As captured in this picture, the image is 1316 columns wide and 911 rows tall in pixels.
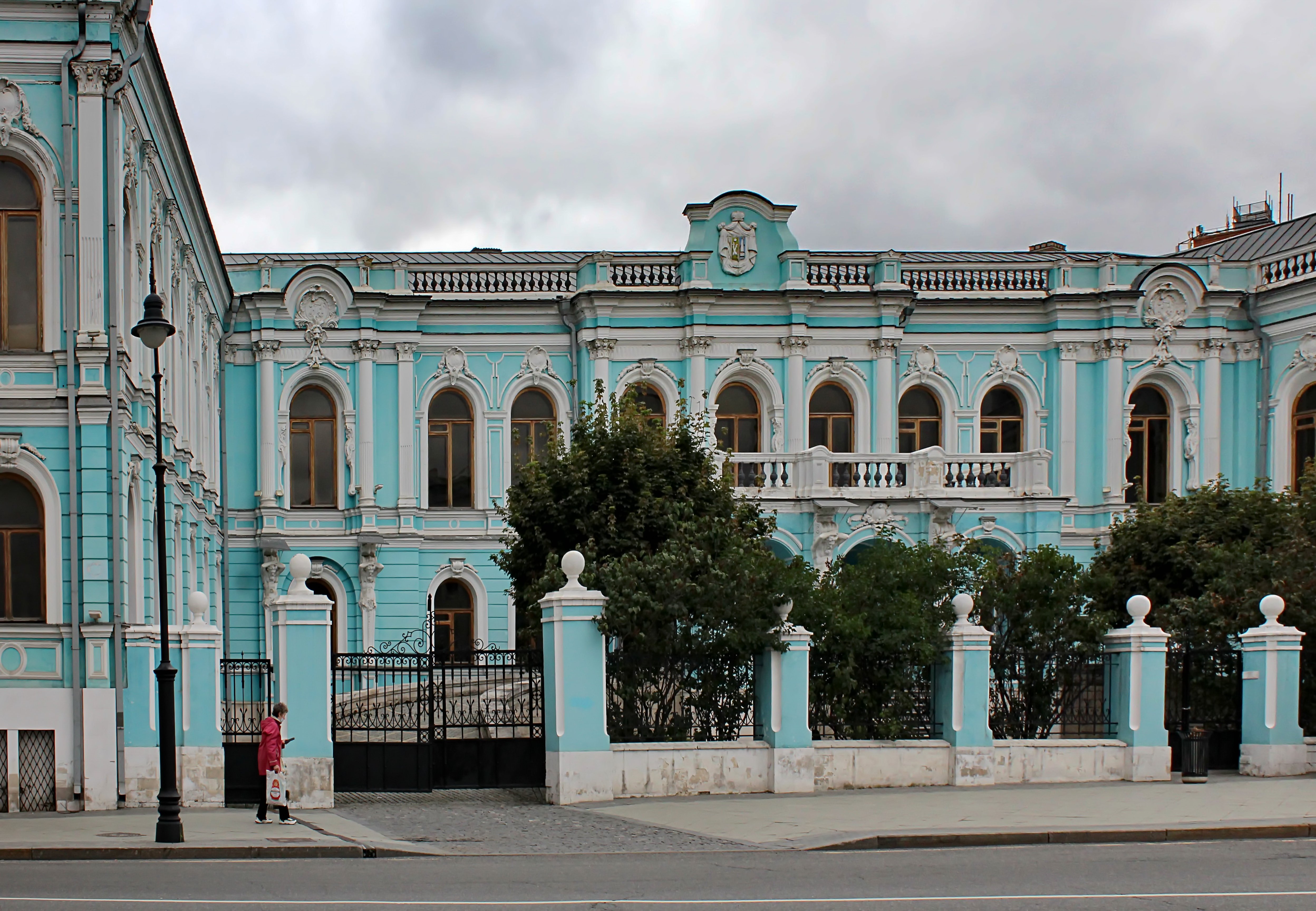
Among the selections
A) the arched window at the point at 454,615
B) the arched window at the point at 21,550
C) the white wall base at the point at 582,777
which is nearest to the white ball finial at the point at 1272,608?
the white wall base at the point at 582,777

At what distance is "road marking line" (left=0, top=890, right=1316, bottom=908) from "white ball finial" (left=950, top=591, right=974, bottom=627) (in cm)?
821

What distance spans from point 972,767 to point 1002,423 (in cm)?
→ 1927

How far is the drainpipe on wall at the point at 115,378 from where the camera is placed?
723 inches

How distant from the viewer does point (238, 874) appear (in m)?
13.0

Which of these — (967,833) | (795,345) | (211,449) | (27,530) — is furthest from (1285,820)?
(211,449)

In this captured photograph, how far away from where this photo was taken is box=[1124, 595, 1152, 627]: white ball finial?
20.7m

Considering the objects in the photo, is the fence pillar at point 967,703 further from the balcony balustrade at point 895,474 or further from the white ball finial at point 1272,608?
the balcony balustrade at point 895,474

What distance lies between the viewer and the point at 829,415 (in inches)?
1455

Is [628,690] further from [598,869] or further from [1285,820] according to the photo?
[1285,820]

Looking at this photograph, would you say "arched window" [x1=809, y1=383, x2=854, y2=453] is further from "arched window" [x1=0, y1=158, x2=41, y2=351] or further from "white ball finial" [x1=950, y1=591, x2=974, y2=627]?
"arched window" [x1=0, y1=158, x2=41, y2=351]

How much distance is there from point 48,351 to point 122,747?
4.75 metres

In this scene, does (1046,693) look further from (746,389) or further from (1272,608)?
(746,389)

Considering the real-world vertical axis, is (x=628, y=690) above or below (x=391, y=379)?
below

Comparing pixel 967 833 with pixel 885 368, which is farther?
pixel 885 368
